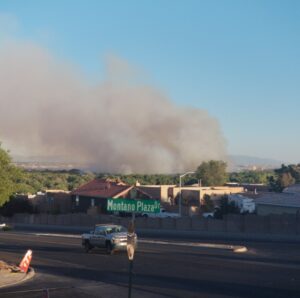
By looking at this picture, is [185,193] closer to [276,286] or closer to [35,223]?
[35,223]

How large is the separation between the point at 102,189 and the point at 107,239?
4252 centimetres

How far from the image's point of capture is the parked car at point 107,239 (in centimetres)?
3347

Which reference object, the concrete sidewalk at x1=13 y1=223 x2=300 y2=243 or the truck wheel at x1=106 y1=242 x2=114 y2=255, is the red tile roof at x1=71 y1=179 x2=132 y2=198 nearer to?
the concrete sidewalk at x1=13 y1=223 x2=300 y2=243

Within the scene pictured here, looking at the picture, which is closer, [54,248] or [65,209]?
[54,248]

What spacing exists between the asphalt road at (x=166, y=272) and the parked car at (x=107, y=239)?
1.47ft

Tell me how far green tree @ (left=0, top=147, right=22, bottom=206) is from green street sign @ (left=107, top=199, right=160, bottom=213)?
31.0 feet

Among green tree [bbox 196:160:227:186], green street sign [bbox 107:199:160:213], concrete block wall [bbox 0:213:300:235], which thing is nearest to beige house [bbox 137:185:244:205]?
concrete block wall [bbox 0:213:300:235]

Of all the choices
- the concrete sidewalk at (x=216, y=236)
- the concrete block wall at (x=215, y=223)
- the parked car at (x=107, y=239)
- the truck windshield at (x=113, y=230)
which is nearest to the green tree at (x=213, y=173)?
the concrete block wall at (x=215, y=223)

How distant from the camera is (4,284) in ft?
68.3

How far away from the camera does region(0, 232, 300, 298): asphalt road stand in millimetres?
18891

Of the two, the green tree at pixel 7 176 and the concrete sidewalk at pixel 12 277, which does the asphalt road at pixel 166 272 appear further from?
the green tree at pixel 7 176

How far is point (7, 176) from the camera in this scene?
27.2 metres

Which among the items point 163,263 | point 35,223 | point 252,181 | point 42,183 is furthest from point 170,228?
point 252,181

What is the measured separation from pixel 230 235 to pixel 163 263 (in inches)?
840
